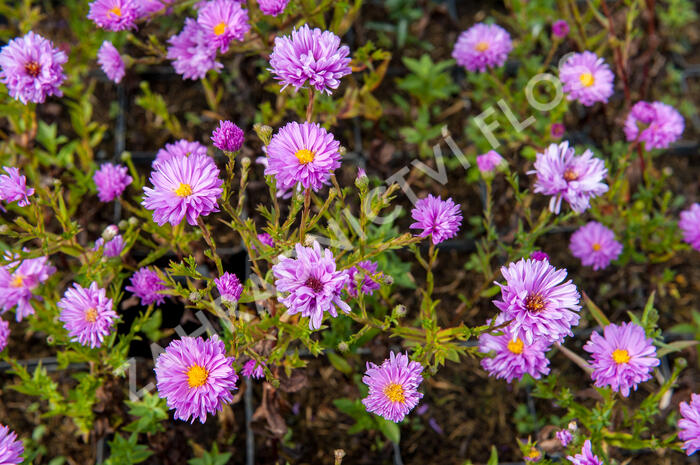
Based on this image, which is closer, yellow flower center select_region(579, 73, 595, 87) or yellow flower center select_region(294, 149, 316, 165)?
yellow flower center select_region(294, 149, 316, 165)

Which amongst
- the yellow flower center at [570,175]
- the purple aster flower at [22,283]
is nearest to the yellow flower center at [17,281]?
the purple aster flower at [22,283]

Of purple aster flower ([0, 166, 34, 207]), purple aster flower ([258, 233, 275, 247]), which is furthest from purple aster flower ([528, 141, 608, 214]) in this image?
purple aster flower ([0, 166, 34, 207])

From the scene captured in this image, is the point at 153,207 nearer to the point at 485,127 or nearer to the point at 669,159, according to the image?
the point at 485,127

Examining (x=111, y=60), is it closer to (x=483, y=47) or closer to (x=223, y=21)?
(x=223, y=21)

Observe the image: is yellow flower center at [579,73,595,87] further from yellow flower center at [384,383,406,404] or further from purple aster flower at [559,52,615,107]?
yellow flower center at [384,383,406,404]

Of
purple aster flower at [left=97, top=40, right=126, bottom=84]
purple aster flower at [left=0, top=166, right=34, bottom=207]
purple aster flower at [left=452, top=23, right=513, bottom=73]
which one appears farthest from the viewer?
purple aster flower at [left=452, top=23, right=513, bottom=73]

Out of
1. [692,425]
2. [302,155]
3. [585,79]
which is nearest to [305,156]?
[302,155]
